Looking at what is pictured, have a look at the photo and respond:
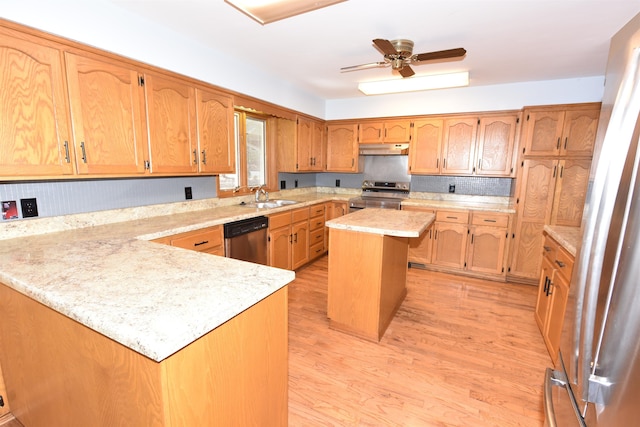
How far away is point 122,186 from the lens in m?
2.45

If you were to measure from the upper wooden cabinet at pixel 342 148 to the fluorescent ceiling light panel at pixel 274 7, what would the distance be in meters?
3.24

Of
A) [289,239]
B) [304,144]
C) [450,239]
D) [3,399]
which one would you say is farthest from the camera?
[304,144]

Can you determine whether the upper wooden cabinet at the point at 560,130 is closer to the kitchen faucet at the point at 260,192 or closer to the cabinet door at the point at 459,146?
the cabinet door at the point at 459,146

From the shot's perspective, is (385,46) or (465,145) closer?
(385,46)

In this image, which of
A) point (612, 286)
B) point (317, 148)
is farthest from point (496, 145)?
point (612, 286)

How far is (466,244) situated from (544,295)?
1316mm

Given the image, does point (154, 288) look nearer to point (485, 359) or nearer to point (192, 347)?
point (192, 347)

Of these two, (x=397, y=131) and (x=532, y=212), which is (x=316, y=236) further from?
(x=532, y=212)

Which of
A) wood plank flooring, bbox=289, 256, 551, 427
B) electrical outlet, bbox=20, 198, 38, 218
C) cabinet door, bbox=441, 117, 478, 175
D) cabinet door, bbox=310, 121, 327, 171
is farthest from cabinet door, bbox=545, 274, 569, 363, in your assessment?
electrical outlet, bbox=20, 198, 38, 218

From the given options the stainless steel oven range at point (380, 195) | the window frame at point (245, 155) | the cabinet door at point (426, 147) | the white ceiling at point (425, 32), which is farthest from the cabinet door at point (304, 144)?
the cabinet door at point (426, 147)

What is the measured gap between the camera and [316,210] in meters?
4.22

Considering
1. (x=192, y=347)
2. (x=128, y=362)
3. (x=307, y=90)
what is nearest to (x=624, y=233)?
(x=192, y=347)

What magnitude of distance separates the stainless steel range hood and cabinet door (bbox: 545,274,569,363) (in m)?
2.56

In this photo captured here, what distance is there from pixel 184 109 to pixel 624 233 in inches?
110
